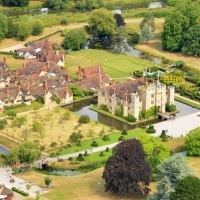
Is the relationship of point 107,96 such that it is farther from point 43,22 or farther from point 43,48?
point 43,22

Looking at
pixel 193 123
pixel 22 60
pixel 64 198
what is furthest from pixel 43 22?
pixel 64 198

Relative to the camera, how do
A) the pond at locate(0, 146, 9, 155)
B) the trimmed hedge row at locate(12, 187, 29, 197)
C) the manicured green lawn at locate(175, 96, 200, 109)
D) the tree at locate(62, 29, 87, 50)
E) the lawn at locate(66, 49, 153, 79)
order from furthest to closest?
the tree at locate(62, 29, 87, 50), the lawn at locate(66, 49, 153, 79), the manicured green lawn at locate(175, 96, 200, 109), the pond at locate(0, 146, 9, 155), the trimmed hedge row at locate(12, 187, 29, 197)

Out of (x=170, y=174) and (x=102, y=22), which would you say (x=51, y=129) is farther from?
(x=102, y=22)

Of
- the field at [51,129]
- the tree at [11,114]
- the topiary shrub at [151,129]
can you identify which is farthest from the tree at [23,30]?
the topiary shrub at [151,129]

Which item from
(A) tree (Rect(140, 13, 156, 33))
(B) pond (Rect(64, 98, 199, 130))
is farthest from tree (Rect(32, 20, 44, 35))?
(B) pond (Rect(64, 98, 199, 130))

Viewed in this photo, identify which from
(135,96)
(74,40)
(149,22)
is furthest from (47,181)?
(149,22)

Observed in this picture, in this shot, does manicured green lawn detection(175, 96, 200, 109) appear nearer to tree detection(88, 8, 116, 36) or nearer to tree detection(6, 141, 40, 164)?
tree detection(6, 141, 40, 164)
